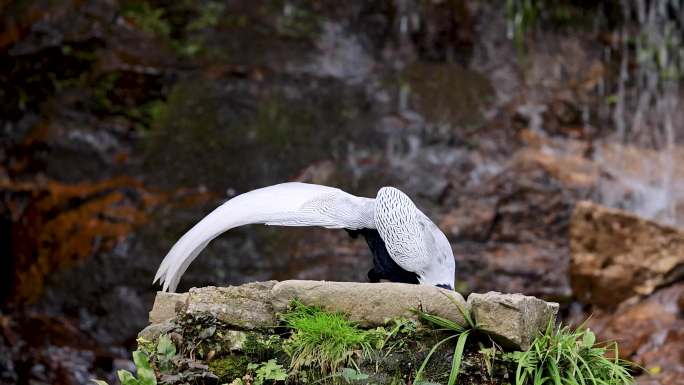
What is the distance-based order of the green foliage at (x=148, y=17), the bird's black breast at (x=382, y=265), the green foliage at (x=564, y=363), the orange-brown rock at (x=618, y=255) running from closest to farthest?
1. the green foliage at (x=564, y=363)
2. the bird's black breast at (x=382, y=265)
3. the orange-brown rock at (x=618, y=255)
4. the green foliage at (x=148, y=17)

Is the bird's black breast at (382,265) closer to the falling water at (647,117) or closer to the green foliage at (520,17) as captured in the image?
the falling water at (647,117)

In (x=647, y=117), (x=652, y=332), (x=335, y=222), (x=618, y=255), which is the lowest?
(x=652, y=332)

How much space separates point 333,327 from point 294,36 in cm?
558

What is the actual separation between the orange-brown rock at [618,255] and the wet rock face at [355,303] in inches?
144

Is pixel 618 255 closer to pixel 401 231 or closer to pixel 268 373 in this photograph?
pixel 401 231

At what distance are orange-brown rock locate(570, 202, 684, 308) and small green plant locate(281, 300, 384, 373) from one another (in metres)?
4.01

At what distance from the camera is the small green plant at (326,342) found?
286 cm

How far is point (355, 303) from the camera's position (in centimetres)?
296

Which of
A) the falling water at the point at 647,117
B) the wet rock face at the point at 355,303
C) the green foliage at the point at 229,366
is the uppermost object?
the wet rock face at the point at 355,303

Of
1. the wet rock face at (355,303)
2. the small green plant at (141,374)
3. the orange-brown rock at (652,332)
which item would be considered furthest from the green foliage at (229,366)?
the orange-brown rock at (652,332)

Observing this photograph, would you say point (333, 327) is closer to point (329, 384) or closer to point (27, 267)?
point (329, 384)

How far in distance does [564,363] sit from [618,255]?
3.80m

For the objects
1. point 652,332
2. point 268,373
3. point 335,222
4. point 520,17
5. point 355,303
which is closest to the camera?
point 268,373

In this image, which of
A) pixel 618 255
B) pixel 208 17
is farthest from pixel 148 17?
pixel 618 255
